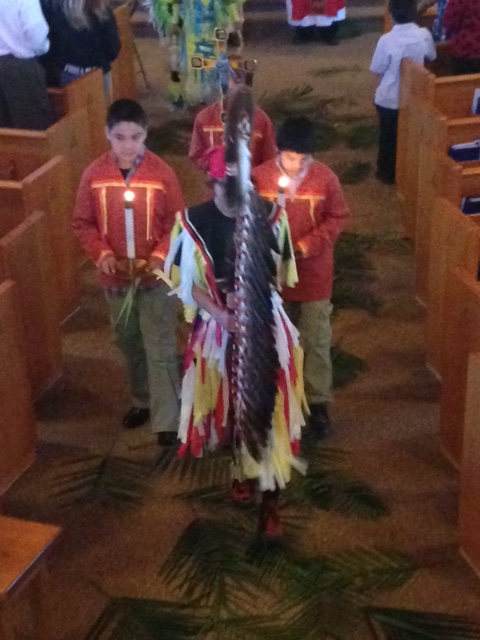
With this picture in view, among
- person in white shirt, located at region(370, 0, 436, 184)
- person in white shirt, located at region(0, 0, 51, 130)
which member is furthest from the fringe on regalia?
person in white shirt, located at region(370, 0, 436, 184)

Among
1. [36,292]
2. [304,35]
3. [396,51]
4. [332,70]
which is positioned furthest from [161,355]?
[304,35]

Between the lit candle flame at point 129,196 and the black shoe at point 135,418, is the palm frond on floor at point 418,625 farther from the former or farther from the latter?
the lit candle flame at point 129,196

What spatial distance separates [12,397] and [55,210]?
1.14 m

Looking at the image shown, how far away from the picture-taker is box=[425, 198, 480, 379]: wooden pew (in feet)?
10.2

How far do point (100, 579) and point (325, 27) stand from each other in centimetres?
735

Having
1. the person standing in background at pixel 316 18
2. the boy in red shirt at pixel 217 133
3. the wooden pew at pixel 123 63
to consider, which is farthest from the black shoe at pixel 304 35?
the boy in red shirt at pixel 217 133

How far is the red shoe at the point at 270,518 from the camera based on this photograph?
2705 mm

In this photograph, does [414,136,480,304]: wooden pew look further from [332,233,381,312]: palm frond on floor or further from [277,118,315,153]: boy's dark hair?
[277,118,315,153]: boy's dark hair

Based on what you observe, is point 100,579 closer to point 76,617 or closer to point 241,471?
point 76,617

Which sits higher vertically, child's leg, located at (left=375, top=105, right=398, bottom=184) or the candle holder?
the candle holder

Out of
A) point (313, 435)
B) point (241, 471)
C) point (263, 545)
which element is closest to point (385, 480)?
point (313, 435)

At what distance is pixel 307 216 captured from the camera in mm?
2926

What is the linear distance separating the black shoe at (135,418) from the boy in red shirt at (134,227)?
0.31 m

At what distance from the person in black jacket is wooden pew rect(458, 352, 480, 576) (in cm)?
296
